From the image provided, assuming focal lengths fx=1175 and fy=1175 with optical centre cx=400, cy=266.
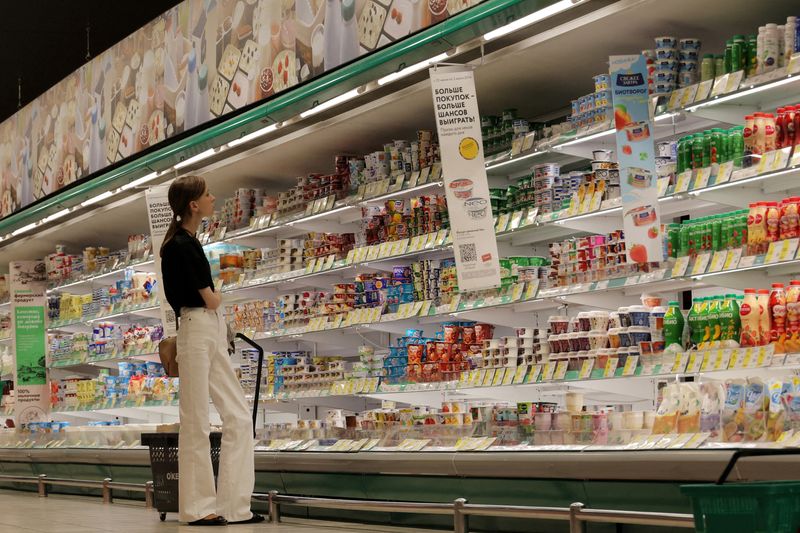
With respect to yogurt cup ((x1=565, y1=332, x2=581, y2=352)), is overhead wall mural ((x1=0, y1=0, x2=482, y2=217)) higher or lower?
higher

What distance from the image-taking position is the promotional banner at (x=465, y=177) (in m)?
5.26

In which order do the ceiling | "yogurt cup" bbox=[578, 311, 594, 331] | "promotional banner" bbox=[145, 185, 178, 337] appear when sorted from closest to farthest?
"yogurt cup" bbox=[578, 311, 594, 331] < "promotional banner" bbox=[145, 185, 178, 337] < the ceiling

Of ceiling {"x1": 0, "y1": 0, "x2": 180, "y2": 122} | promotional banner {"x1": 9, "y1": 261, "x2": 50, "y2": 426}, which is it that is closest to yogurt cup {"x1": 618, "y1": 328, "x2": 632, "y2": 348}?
ceiling {"x1": 0, "y1": 0, "x2": 180, "y2": 122}

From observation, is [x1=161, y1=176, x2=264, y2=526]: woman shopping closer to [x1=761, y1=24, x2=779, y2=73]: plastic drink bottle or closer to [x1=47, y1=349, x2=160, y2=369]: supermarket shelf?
[x1=761, y1=24, x2=779, y2=73]: plastic drink bottle

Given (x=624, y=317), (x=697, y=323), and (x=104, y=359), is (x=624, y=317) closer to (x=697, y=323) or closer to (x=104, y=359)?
(x=697, y=323)

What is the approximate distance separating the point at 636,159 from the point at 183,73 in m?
4.27

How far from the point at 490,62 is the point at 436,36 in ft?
1.10

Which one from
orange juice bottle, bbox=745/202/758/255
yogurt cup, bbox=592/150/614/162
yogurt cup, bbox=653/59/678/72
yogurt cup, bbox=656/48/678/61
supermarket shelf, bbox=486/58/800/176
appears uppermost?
yogurt cup, bbox=656/48/678/61

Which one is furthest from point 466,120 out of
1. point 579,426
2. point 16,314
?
point 16,314

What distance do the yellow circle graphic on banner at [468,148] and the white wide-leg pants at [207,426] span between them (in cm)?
133

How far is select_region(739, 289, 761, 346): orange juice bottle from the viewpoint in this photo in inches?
169

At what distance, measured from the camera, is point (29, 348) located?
446 inches

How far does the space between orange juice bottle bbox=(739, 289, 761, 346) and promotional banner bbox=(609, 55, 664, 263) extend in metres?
0.52

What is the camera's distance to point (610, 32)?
5.22 metres
